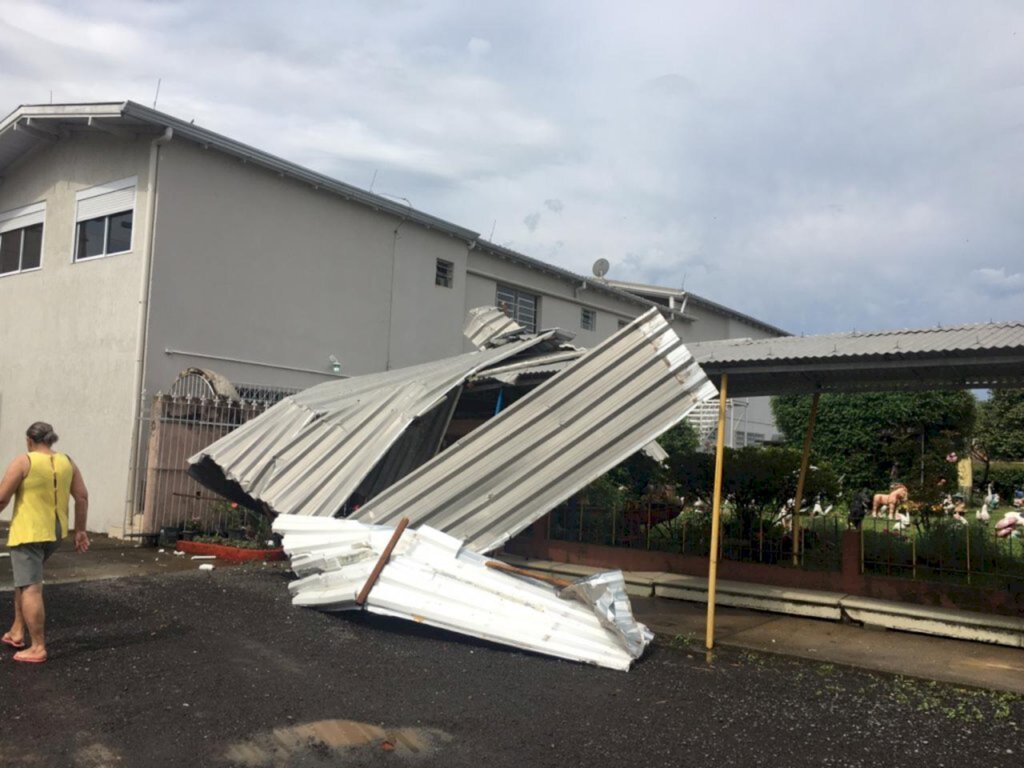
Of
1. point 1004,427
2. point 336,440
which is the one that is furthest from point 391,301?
point 1004,427

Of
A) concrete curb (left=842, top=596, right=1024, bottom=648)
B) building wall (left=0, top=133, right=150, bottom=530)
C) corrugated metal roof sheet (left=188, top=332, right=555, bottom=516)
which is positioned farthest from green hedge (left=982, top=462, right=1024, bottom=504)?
building wall (left=0, top=133, right=150, bottom=530)

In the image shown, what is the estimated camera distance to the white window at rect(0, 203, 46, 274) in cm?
1698

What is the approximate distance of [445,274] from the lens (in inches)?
768

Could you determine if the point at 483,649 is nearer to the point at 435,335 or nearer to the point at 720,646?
the point at 720,646

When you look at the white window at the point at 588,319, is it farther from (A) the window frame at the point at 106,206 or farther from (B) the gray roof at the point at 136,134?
(A) the window frame at the point at 106,206

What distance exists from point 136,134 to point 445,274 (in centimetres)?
719

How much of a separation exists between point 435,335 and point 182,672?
43.9 feet

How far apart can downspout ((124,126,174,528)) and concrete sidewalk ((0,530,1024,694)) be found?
3.45 metres

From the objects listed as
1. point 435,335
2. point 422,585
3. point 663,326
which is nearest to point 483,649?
point 422,585

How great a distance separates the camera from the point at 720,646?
7.32 metres

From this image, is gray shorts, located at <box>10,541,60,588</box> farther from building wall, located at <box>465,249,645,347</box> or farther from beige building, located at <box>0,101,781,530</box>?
building wall, located at <box>465,249,645,347</box>

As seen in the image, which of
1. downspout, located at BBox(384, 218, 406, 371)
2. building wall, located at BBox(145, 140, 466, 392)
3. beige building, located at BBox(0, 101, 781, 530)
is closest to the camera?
beige building, located at BBox(0, 101, 781, 530)

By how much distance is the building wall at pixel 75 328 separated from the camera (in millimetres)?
14109

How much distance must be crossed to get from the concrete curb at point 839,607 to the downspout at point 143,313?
7.62 m
